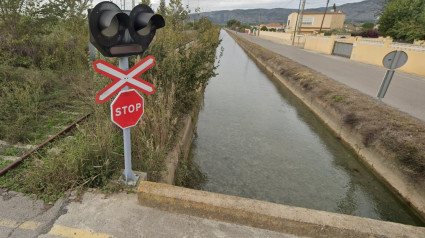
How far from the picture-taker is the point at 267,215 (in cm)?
244

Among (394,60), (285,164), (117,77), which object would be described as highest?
(394,60)

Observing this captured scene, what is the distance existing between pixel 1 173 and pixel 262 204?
311cm

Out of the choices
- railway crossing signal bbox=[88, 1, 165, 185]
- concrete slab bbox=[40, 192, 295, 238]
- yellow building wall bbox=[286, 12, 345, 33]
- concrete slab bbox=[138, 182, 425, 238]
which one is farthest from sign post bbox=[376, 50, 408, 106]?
yellow building wall bbox=[286, 12, 345, 33]

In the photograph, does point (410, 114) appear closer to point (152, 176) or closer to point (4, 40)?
point (152, 176)

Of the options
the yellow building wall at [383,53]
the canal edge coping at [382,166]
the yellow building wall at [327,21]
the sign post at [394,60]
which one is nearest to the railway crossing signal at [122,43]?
the canal edge coping at [382,166]

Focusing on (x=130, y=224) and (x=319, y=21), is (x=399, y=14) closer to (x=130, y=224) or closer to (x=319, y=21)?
(x=130, y=224)

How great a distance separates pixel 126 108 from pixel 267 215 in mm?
1767

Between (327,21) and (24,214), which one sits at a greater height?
(327,21)

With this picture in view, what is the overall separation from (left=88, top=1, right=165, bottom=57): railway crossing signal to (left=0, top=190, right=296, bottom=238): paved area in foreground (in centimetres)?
158

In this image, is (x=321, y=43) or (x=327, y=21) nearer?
(x=321, y=43)

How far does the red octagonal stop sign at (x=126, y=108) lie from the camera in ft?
7.74

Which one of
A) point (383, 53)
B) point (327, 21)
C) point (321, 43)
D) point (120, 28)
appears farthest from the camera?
point (327, 21)

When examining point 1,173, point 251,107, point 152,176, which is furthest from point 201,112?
point 1,173

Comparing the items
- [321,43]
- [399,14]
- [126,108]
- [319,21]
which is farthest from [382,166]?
[319,21]
